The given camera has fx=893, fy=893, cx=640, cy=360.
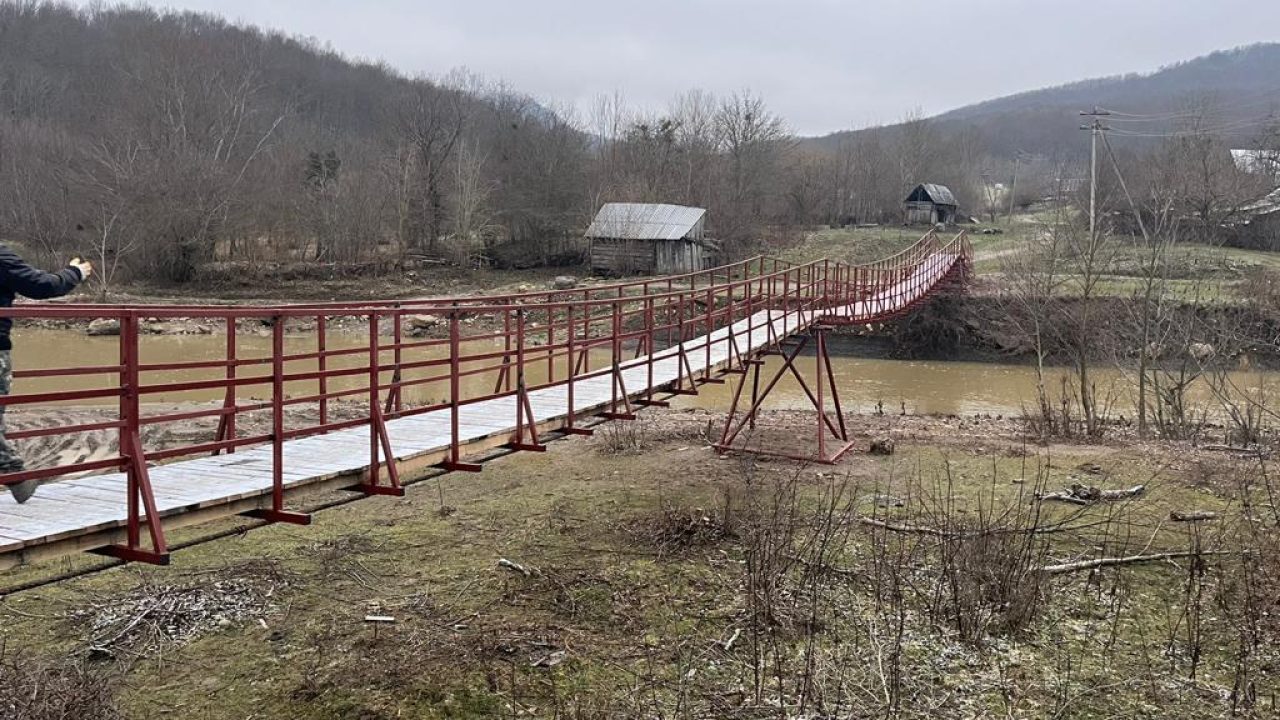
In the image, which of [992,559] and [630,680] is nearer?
[630,680]

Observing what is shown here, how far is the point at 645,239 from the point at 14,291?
39.5 m

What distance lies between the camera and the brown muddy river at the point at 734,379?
1956 cm

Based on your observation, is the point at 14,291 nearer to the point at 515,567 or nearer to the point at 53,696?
the point at 53,696

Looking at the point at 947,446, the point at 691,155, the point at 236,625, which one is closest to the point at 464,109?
the point at 691,155

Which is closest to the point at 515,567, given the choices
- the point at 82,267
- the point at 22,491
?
the point at 22,491

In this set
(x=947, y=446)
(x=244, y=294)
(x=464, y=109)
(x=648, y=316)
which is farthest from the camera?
(x=464, y=109)

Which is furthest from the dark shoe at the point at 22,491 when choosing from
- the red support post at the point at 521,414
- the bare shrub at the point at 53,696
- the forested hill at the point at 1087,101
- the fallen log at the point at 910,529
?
the forested hill at the point at 1087,101

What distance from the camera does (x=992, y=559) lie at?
6523mm

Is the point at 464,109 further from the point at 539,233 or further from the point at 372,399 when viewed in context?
the point at 372,399

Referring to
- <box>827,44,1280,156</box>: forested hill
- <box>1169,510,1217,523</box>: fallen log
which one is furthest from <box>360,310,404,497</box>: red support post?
<box>827,44,1280,156</box>: forested hill

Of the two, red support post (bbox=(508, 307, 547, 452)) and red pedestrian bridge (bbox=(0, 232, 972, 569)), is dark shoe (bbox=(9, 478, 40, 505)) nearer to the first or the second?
red pedestrian bridge (bbox=(0, 232, 972, 569))

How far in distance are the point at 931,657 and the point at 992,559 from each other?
Answer: 112 centimetres

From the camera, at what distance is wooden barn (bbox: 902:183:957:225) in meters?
63.8

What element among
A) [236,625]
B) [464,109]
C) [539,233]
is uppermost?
[464,109]
